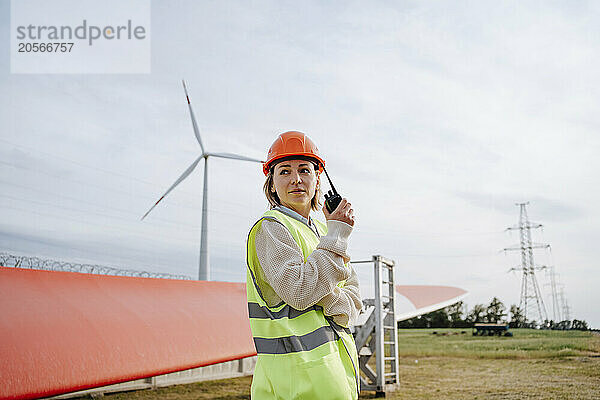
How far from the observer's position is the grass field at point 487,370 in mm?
9414

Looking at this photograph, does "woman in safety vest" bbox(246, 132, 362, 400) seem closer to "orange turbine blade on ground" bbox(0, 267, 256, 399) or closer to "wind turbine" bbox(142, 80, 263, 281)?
"orange turbine blade on ground" bbox(0, 267, 256, 399)

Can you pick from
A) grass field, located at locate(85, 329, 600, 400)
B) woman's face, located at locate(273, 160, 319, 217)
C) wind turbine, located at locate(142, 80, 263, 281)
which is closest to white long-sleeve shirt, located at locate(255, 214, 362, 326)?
woman's face, located at locate(273, 160, 319, 217)

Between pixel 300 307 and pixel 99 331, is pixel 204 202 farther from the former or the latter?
pixel 300 307

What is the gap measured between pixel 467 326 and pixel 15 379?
20.7 metres

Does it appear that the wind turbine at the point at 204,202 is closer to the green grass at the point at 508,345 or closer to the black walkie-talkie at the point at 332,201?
the green grass at the point at 508,345

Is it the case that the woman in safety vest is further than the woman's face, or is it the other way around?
the woman's face

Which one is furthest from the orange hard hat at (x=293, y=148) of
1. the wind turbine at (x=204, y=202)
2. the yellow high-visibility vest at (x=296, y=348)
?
the wind turbine at (x=204, y=202)


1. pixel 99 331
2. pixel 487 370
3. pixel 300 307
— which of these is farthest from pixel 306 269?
pixel 487 370

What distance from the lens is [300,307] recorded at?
5.61 feet

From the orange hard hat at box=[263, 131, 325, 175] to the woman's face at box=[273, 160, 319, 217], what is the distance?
1.1 inches

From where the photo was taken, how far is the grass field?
30.9ft

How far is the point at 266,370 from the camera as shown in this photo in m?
1.74

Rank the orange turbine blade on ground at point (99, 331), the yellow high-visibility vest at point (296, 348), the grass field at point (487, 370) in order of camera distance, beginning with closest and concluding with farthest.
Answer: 1. the yellow high-visibility vest at point (296, 348)
2. the orange turbine blade on ground at point (99, 331)
3. the grass field at point (487, 370)

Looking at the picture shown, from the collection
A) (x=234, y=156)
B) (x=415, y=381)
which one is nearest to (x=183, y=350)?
(x=415, y=381)
